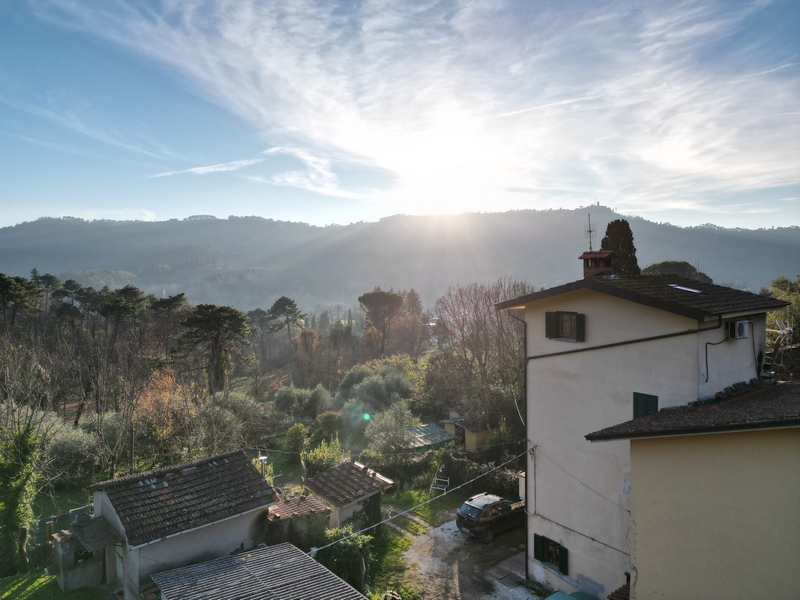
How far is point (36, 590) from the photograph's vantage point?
570 inches

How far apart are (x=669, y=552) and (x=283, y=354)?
55021mm

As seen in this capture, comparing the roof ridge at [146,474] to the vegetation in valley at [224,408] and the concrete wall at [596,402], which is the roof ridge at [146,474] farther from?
the concrete wall at [596,402]

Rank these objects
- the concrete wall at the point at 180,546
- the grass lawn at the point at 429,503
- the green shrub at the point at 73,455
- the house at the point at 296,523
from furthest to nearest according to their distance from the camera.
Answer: the green shrub at the point at 73,455 → the grass lawn at the point at 429,503 → the house at the point at 296,523 → the concrete wall at the point at 180,546

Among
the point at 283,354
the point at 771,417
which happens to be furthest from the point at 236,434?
the point at 283,354

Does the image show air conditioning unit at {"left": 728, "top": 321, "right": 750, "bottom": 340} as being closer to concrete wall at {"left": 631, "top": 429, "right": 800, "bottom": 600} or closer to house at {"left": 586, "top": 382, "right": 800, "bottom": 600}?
house at {"left": 586, "top": 382, "right": 800, "bottom": 600}

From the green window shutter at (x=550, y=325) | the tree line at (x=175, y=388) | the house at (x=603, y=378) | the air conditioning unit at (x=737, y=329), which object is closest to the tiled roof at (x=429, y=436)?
the tree line at (x=175, y=388)

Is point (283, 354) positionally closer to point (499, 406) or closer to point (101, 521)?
point (499, 406)

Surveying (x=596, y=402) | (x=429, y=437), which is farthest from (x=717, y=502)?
(x=429, y=437)

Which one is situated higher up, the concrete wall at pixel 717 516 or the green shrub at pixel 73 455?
the concrete wall at pixel 717 516

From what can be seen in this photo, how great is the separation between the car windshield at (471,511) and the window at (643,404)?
774 centimetres

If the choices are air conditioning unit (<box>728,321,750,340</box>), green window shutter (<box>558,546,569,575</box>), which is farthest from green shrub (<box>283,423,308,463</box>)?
air conditioning unit (<box>728,321,750,340</box>)

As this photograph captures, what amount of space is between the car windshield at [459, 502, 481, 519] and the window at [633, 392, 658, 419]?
25.4 feet

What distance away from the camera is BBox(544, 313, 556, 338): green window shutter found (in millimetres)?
12781

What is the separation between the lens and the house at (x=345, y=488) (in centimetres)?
1565
